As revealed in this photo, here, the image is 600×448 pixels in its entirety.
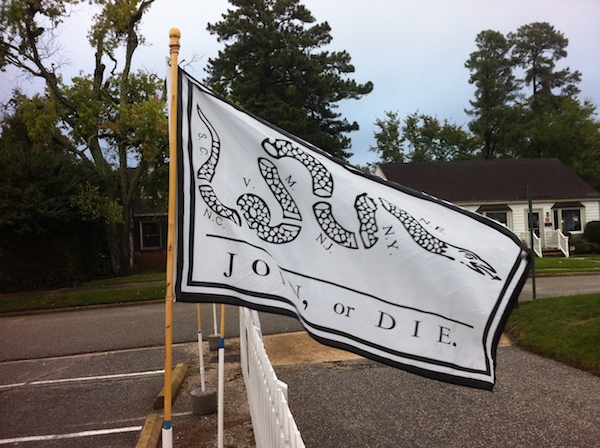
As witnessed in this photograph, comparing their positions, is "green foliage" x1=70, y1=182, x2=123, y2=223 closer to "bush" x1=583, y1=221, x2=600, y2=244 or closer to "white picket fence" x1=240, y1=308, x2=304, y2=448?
"white picket fence" x1=240, y1=308, x2=304, y2=448

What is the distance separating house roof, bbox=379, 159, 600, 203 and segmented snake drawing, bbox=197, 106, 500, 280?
24.9 metres

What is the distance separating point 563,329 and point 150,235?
24.9 meters

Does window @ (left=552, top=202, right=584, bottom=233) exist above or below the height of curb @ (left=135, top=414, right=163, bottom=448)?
above

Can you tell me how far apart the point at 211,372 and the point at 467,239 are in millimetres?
4867

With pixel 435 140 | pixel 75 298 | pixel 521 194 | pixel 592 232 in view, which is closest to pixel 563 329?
pixel 75 298

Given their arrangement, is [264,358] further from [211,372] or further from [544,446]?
[211,372]

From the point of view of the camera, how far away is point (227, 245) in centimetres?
270

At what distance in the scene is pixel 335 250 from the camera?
262 centimetres

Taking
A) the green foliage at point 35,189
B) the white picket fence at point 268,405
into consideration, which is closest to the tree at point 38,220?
the green foliage at point 35,189

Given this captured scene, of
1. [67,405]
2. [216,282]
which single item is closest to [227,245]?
[216,282]

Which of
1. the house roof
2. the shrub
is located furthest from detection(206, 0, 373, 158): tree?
the shrub

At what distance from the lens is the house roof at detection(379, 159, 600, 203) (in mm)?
27188

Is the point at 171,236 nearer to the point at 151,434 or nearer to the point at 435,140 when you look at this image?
the point at 151,434

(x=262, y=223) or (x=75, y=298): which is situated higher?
(x=262, y=223)
